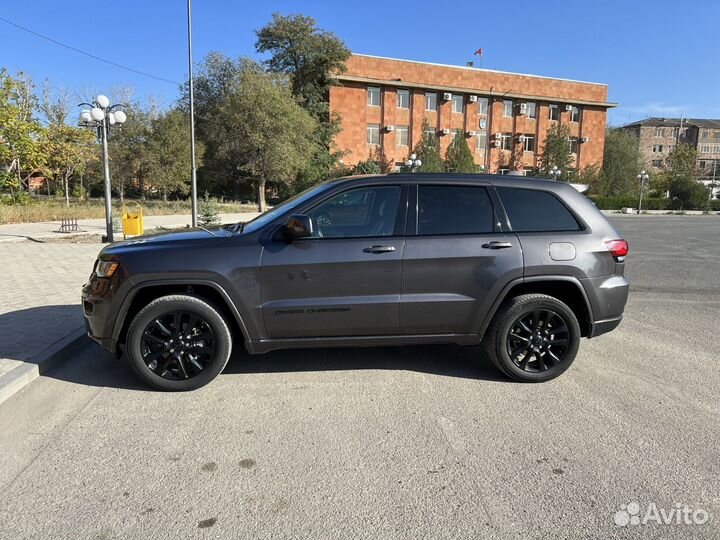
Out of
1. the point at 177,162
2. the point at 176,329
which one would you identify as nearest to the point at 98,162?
the point at 177,162

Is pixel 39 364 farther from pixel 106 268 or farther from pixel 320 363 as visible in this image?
pixel 320 363

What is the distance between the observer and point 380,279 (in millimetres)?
4047

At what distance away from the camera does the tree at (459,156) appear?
49.6 metres

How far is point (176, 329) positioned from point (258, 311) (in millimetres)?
710

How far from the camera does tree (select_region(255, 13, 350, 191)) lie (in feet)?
148

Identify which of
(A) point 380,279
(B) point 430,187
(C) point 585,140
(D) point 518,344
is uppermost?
(C) point 585,140

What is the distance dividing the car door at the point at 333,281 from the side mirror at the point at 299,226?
0.45 ft

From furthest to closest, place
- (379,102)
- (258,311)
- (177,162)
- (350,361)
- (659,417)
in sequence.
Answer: (379,102), (177,162), (350,361), (258,311), (659,417)

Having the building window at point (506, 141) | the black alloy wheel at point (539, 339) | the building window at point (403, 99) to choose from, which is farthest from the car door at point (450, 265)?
the building window at point (506, 141)

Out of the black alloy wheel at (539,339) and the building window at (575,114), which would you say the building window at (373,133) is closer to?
the building window at (575,114)

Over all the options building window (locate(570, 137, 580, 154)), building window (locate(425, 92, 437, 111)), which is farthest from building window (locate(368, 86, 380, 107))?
building window (locate(570, 137, 580, 154))

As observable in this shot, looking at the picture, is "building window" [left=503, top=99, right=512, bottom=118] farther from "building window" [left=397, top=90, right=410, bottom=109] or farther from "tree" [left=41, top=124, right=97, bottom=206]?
"tree" [left=41, top=124, right=97, bottom=206]

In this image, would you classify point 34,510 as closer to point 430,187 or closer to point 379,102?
point 430,187

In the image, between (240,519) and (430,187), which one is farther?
(430,187)
